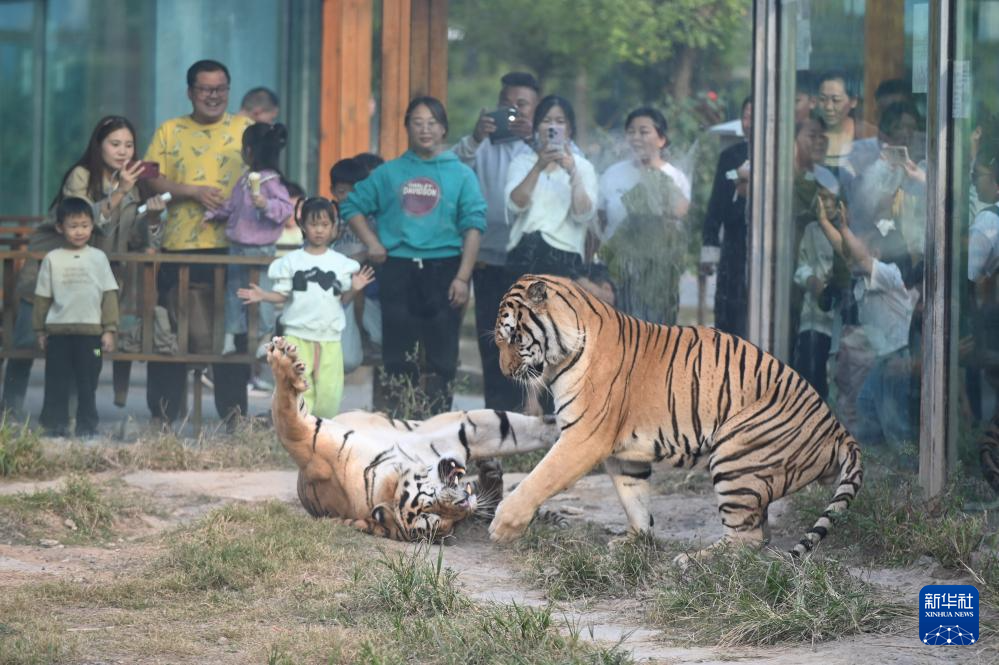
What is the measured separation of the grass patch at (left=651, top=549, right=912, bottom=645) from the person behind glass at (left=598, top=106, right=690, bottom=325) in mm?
3667

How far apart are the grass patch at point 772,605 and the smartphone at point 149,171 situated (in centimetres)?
472

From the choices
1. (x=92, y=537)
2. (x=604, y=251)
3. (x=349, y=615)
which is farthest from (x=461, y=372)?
(x=349, y=615)

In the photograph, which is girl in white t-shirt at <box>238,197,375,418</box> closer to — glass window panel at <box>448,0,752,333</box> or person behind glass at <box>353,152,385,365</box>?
person behind glass at <box>353,152,385,365</box>

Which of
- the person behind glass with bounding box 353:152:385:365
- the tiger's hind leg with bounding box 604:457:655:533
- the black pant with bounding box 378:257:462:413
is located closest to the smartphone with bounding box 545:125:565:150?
the black pant with bounding box 378:257:462:413

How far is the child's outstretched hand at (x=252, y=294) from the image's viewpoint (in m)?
8.54

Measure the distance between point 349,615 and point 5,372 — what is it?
440cm

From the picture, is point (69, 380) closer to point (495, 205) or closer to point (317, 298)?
point (317, 298)

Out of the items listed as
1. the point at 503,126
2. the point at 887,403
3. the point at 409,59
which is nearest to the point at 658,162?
the point at 503,126

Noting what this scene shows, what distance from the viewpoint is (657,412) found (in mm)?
6176

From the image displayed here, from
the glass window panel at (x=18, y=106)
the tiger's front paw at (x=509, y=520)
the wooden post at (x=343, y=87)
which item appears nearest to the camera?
the tiger's front paw at (x=509, y=520)

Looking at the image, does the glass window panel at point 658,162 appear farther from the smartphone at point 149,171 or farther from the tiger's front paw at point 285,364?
the tiger's front paw at point 285,364

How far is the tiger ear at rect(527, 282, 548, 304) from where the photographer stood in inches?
242

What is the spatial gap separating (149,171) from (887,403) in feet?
14.6

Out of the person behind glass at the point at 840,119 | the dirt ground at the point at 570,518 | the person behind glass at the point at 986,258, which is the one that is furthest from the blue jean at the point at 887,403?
the person behind glass at the point at 840,119
